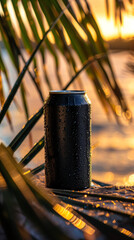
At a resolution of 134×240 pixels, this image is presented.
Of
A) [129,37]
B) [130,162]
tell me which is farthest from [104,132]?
[129,37]

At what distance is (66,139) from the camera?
1077 mm

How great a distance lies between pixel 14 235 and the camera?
0.30 meters

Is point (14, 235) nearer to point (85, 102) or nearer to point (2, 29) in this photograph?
point (85, 102)

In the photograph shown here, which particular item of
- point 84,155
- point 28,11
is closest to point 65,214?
point 84,155

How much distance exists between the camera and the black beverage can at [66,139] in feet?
3.53

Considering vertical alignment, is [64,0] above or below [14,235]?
above

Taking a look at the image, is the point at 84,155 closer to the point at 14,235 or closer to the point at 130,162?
→ the point at 14,235

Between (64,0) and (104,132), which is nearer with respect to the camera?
(64,0)

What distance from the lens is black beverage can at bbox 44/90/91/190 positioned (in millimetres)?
1076

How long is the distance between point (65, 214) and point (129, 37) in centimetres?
91

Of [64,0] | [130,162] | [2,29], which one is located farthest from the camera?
[130,162]

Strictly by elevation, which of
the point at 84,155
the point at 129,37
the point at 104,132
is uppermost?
the point at 104,132

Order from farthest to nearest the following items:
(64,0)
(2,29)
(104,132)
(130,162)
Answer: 1. (104,132)
2. (130,162)
3. (2,29)
4. (64,0)

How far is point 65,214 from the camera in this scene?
1.56ft
